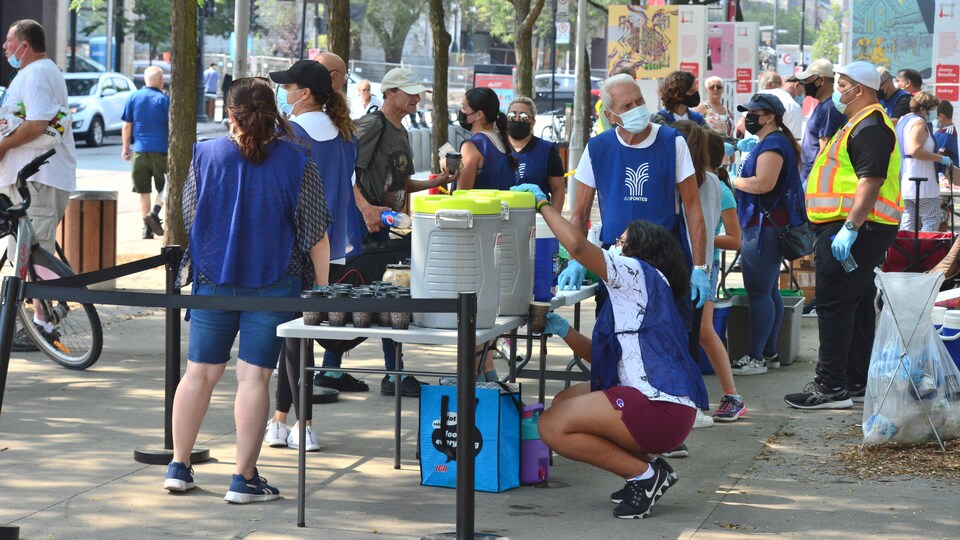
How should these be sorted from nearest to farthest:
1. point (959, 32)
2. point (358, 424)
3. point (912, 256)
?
1. point (358, 424)
2. point (912, 256)
3. point (959, 32)

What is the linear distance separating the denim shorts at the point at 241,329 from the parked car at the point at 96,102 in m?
27.4

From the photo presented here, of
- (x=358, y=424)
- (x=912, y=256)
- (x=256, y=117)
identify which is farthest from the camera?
(x=912, y=256)

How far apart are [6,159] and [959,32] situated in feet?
39.9

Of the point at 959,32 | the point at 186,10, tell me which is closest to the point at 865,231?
the point at 186,10

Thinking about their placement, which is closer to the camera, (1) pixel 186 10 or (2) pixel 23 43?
(2) pixel 23 43

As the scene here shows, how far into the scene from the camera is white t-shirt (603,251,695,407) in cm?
569

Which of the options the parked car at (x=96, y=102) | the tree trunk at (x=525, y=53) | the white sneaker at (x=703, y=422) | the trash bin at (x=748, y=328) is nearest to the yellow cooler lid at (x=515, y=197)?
the white sneaker at (x=703, y=422)

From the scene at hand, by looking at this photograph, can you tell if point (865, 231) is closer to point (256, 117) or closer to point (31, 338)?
point (256, 117)

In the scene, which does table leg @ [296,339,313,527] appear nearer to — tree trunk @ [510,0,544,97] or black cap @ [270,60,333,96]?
black cap @ [270,60,333,96]

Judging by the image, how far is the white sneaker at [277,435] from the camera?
270 inches

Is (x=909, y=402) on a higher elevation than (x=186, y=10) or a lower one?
lower

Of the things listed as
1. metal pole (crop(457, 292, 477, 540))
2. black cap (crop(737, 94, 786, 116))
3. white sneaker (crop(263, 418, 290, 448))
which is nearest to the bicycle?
white sneaker (crop(263, 418, 290, 448))

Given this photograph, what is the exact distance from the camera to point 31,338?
8945 mm

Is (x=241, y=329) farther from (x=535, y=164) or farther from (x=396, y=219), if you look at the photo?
(x=535, y=164)
